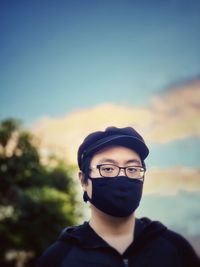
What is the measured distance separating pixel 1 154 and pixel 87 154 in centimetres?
1273

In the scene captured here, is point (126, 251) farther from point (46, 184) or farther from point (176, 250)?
point (46, 184)

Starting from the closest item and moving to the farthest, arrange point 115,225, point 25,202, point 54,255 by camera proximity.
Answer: point 54,255 < point 115,225 < point 25,202

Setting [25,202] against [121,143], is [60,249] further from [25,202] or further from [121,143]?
[25,202]

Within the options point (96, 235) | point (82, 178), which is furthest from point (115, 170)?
point (96, 235)

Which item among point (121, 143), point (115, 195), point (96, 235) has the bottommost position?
point (96, 235)

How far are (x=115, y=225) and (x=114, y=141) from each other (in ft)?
1.40

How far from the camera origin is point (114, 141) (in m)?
1.85

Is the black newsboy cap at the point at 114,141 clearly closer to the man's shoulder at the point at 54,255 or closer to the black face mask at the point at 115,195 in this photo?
the black face mask at the point at 115,195

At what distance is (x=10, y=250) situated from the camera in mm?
13062

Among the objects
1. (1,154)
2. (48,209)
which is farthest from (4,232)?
(1,154)

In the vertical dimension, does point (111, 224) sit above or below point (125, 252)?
above

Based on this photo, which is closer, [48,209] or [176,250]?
[176,250]

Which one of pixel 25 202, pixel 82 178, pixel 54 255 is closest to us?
pixel 54 255

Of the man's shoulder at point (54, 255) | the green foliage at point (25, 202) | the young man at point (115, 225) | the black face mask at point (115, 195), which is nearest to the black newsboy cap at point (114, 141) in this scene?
the young man at point (115, 225)
